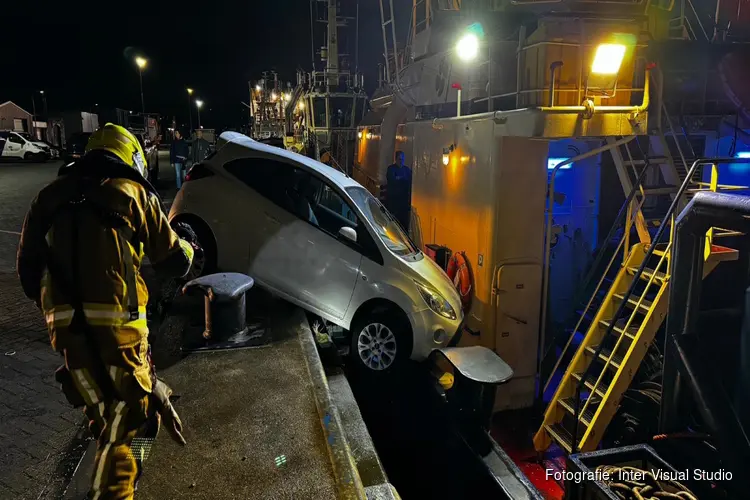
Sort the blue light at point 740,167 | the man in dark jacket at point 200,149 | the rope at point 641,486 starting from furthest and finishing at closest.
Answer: the man in dark jacket at point 200,149, the blue light at point 740,167, the rope at point 641,486

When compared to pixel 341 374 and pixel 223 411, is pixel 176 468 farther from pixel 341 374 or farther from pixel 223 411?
pixel 341 374

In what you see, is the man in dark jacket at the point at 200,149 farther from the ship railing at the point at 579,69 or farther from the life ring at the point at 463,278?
the ship railing at the point at 579,69

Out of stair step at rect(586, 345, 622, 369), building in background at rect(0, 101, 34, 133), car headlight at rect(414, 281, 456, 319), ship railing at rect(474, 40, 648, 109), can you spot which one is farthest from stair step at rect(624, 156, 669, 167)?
building in background at rect(0, 101, 34, 133)

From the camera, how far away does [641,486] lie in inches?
122

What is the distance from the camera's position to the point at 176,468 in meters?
3.37

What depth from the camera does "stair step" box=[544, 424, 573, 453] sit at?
6.36 m

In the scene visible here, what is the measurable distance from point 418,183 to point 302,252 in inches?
181

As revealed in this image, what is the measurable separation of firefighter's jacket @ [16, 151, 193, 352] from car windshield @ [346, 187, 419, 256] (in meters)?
3.67

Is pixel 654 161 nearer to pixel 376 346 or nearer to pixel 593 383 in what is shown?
pixel 593 383

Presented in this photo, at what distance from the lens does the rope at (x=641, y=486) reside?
3.02 metres

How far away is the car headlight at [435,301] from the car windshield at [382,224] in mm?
523

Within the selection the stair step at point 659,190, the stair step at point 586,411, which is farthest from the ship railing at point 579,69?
the stair step at point 586,411

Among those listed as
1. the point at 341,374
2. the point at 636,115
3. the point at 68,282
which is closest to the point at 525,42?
the point at 636,115

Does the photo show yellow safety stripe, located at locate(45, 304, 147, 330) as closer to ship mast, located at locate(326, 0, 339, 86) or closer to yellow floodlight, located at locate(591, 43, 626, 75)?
yellow floodlight, located at locate(591, 43, 626, 75)
